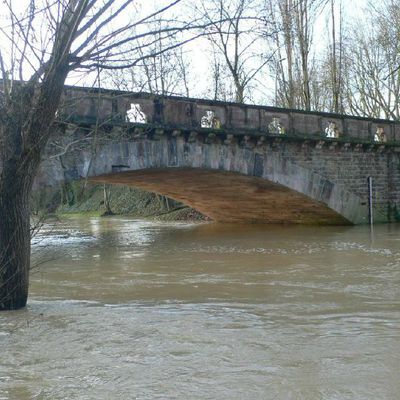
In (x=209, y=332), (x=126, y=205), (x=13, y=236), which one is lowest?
(x=209, y=332)

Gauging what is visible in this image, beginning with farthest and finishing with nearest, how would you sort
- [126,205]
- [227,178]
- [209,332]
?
[126,205] → [227,178] → [209,332]

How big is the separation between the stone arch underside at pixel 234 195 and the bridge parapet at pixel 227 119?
1.25 metres

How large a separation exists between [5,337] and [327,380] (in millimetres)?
2583

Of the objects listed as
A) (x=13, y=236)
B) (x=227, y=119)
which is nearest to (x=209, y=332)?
(x=13, y=236)

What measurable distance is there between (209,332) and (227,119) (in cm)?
1119

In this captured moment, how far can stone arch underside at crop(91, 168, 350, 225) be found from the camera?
1663cm

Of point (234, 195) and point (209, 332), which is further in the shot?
point (234, 195)

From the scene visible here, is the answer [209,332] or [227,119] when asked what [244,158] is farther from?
[209,332]

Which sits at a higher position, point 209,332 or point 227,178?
point 227,178

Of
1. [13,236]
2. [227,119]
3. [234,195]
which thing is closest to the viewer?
[13,236]

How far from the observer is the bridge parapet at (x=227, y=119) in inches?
513

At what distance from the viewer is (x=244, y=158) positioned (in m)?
16.2

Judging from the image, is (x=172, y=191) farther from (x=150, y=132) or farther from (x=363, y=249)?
(x=363, y=249)

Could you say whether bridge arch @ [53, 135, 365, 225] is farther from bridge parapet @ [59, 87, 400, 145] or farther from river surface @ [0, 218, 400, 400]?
river surface @ [0, 218, 400, 400]
